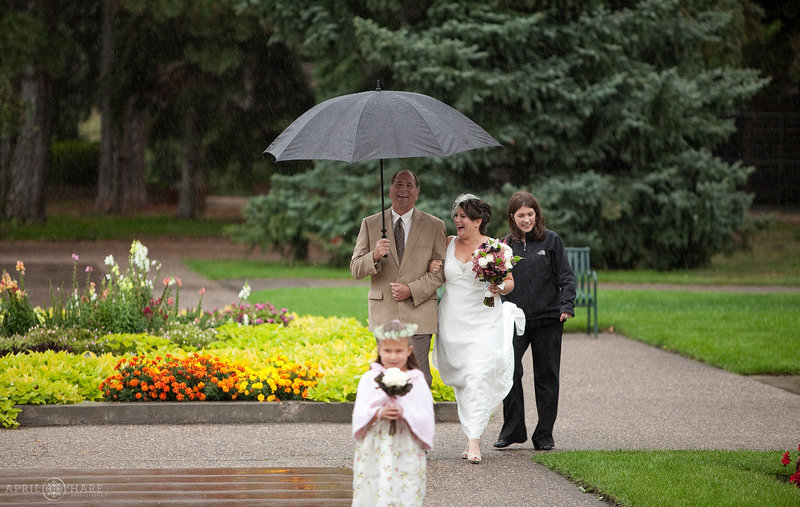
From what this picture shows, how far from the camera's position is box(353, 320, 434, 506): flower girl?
4898 mm

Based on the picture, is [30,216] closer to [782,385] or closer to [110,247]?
[110,247]

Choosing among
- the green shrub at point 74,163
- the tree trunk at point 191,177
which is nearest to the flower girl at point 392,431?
the tree trunk at point 191,177

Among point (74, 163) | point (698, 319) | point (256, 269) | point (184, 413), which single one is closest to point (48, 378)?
point (184, 413)

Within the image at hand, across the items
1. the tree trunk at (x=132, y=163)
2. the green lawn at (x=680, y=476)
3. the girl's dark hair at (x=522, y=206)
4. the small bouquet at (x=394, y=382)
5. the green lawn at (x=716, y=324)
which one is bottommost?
the green lawn at (x=680, y=476)

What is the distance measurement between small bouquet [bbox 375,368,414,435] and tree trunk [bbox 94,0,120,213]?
29967 mm

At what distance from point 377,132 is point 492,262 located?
1.05 metres

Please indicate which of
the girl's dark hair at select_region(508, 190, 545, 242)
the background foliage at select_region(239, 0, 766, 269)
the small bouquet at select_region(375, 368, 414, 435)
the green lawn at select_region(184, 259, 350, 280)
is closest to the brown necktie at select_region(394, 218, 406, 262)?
the girl's dark hair at select_region(508, 190, 545, 242)

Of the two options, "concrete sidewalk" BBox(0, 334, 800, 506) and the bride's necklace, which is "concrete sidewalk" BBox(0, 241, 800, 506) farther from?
the bride's necklace

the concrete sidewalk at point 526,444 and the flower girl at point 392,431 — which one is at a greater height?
the flower girl at point 392,431

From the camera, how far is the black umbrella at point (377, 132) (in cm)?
654

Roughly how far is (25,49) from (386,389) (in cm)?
2557

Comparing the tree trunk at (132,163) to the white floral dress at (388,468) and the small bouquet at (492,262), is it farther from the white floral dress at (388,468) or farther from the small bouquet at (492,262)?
the white floral dress at (388,468)

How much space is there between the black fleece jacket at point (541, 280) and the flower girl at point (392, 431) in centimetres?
239

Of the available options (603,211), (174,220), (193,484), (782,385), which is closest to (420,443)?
(193,484)
